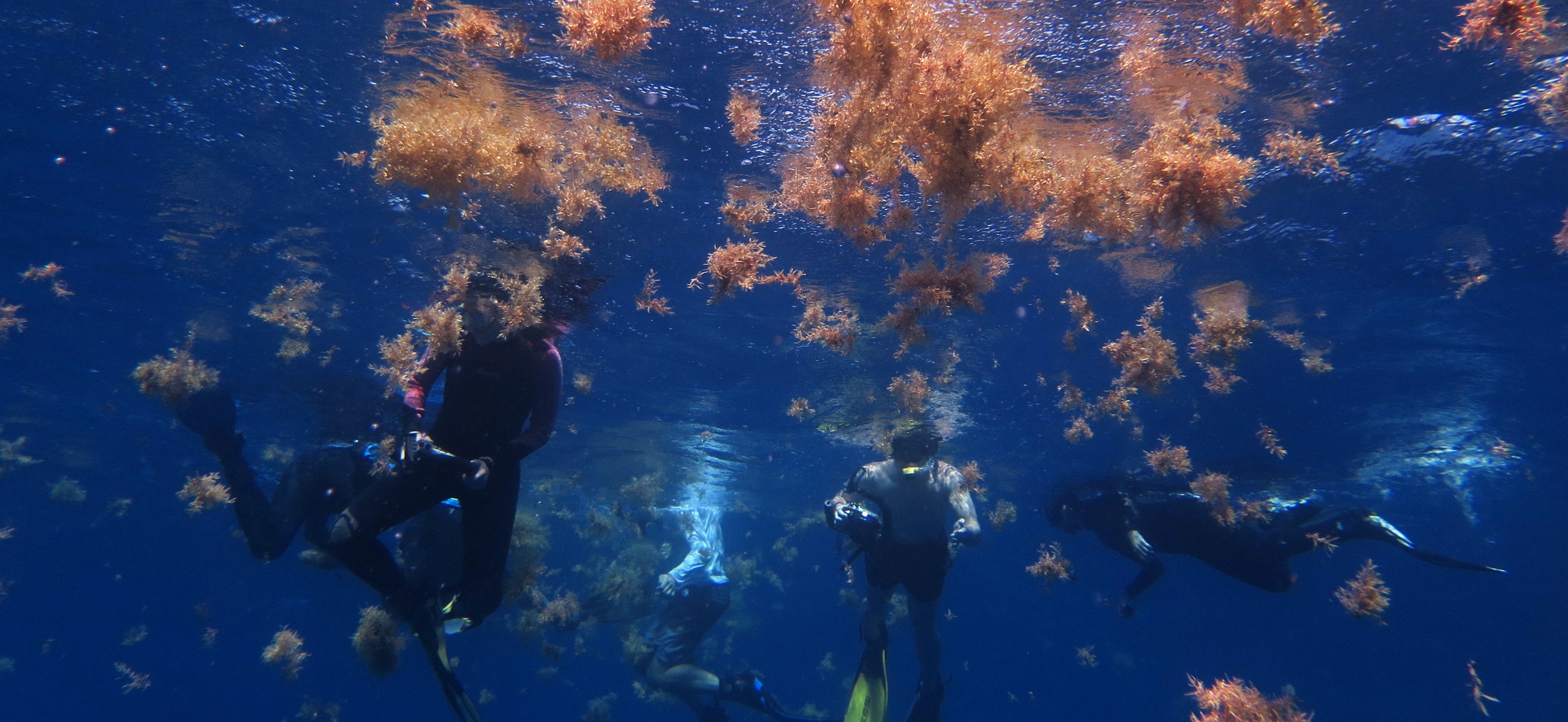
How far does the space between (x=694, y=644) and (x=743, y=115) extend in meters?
18.9

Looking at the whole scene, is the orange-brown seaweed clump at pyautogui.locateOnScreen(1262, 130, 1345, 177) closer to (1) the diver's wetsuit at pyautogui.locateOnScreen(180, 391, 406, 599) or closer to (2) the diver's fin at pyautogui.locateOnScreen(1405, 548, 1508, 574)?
(2) the diver's fin at pyautogui.locateOnScreen(1405, 548, 1508, 574)

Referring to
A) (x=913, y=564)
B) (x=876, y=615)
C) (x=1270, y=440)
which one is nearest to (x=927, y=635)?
(x=876, y=615)

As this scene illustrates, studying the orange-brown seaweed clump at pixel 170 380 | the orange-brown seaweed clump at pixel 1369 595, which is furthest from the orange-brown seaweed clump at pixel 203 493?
the orange-brown seaweed clump at pixel 1369 595

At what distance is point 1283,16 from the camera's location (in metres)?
5.45

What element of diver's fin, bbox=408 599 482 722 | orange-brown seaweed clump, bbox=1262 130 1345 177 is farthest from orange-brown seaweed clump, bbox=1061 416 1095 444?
diver's fin, bbox=408 599 482 722

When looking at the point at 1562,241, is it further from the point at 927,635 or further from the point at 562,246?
the point at 562,246

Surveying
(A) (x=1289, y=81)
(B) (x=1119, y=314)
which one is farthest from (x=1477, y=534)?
(A) (x=1289, y=81)

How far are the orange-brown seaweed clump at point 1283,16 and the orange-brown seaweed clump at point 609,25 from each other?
593cm

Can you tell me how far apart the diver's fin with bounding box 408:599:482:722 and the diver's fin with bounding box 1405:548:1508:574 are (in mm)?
14135

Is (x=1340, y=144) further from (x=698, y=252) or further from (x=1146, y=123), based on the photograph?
(x=698, y=252)

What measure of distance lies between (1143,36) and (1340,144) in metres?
4.33

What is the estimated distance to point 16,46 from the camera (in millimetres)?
8117

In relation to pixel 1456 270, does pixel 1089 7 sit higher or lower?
higher

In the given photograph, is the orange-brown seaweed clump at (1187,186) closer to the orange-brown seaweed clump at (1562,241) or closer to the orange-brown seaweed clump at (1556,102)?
the orange-brown seaweed clump at (1556,102)
